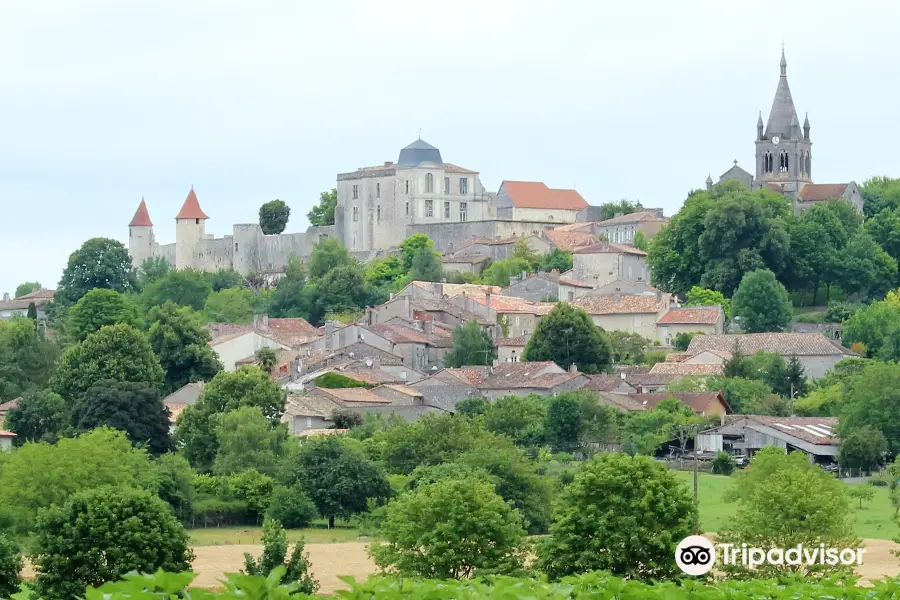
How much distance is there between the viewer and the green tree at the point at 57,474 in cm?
5191

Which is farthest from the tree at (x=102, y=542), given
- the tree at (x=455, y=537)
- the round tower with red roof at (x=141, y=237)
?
the round tower with red roof at (x=141, y=237)

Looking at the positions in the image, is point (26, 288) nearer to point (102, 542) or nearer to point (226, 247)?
point (226, 247)

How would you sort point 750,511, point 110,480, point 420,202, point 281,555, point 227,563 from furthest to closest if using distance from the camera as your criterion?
point 420,202, point 110,480, point 227,563, point 750,511, point 281,555

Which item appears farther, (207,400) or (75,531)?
(207,400)

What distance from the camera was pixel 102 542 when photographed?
1564 inches

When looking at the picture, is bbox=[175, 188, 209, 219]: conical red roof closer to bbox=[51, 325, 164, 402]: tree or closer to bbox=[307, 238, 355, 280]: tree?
bbox=[307, 238, 355, 280]: tree

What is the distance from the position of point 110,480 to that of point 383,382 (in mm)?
25881

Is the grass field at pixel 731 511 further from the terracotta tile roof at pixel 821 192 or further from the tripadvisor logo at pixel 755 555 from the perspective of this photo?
the terracotta tile roof at pixel 821 192

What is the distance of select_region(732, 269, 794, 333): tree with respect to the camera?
3504 inches

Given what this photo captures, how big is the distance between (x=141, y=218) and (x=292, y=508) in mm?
77076

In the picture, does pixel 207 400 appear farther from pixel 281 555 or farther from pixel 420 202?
pixel 420 202

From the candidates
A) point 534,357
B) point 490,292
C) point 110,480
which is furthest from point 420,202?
point 110,480

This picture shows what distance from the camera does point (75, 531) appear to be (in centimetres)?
3969

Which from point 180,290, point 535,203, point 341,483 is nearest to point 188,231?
point 180,290
